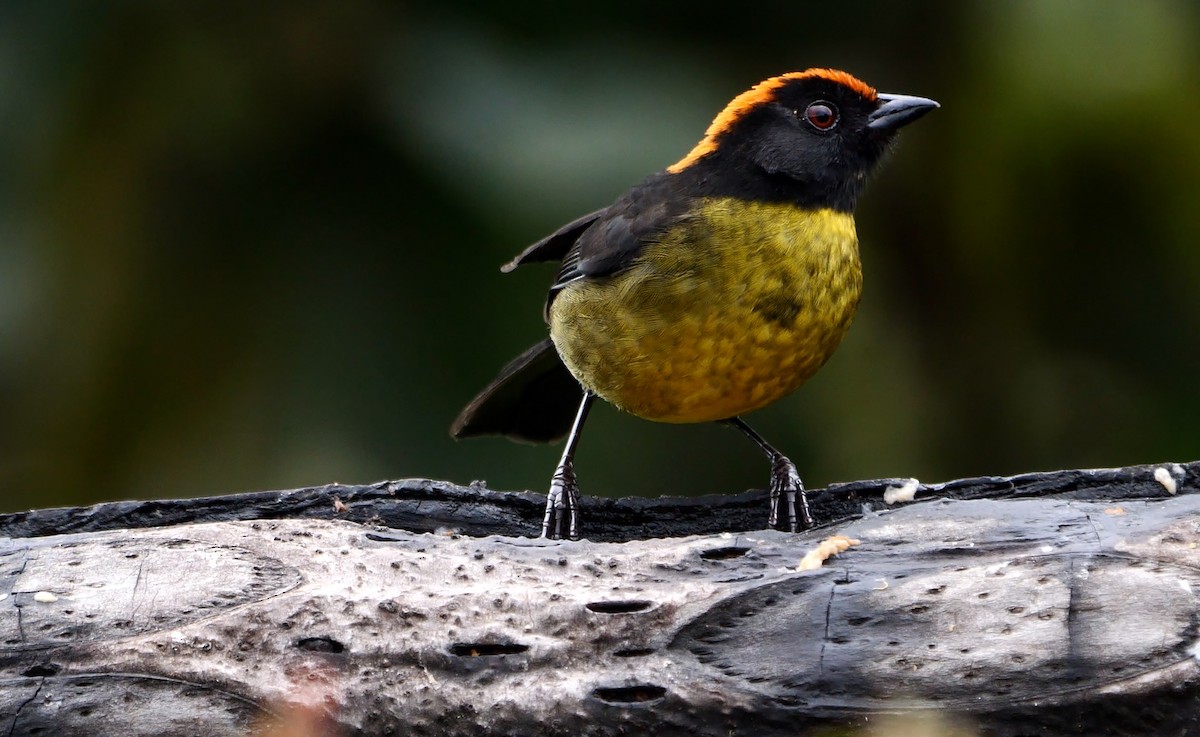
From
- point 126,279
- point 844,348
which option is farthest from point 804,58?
point 126,279

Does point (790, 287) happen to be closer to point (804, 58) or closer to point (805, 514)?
point (805, 514)

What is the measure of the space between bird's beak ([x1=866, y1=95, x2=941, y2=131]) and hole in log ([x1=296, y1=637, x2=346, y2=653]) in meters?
2.31

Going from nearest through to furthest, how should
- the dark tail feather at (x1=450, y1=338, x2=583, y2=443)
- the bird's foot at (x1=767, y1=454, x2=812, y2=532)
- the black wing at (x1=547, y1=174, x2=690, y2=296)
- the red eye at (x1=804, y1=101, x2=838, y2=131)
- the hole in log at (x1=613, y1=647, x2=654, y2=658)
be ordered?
the hole in log at (x1=613, y1=647, x2=654, y2=658) → the bird's foot at (x1=767, y1=454, x2=812, y2=532) → the black wing at (x1=547, y1=174, x2=690, y2=296) → the red eye at (x1=804, y1=101, x2=838, y2=131) → the dark tail feather at (x1=450, y1=338, x2=583, y2=443)

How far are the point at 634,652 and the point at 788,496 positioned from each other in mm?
1429

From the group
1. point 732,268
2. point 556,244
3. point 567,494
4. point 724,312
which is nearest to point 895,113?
point 732,268

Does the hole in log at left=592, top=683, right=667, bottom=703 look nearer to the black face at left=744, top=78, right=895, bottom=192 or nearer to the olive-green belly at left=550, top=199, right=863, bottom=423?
the olive-green belly at left=550, top=199, right=863, bottom=423

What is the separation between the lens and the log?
225 centimetres

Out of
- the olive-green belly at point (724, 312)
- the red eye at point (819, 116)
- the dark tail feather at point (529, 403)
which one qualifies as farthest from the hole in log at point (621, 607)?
the red eye at point (819, 116)

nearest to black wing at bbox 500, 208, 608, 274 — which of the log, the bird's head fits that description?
the bird's head

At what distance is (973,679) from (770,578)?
40cm

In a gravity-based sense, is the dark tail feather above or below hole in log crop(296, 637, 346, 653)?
above

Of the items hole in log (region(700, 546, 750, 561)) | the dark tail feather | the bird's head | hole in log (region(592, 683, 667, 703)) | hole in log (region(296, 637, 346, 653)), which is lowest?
Answer: hole in log (region(592, 683, 667, 703))

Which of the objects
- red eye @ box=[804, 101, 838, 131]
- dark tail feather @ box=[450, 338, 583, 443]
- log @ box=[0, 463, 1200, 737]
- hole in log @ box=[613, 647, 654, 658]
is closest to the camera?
log @ box=[0, 463, 1200, 737]

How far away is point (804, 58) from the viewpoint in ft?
15.8
